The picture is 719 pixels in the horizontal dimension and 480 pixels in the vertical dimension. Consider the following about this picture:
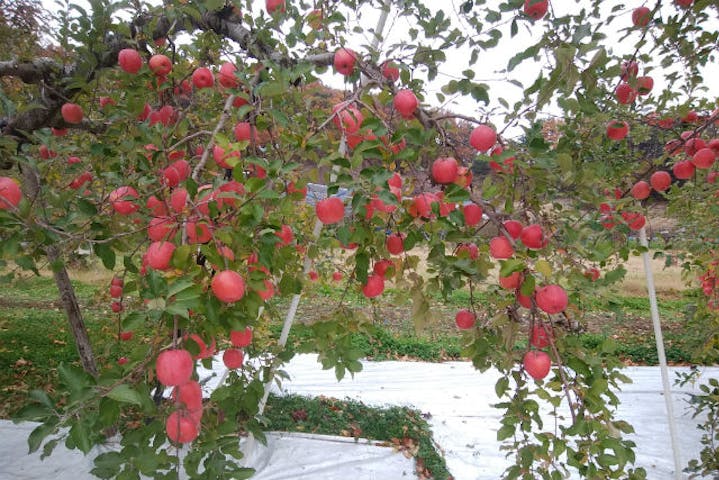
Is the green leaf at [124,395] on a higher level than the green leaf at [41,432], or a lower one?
higher

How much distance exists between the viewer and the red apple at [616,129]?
170cm

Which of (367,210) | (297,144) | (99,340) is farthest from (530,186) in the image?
(99,340)

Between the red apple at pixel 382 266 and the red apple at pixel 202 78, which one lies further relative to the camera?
the red apple at pixel 202 78

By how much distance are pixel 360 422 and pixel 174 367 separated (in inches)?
121

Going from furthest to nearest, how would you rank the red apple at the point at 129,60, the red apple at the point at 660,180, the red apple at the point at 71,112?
the red apple at the point at 660,180, the red apple at the point at 71,112, the red apple at the point at 129,60

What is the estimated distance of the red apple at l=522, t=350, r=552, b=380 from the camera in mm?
1104

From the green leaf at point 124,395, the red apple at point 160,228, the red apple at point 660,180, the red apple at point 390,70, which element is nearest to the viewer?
the green leaf at point 124,395

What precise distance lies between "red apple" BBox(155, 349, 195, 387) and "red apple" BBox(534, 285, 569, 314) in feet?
2.45

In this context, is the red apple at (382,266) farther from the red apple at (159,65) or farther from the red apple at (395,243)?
the red apple at (159,65)

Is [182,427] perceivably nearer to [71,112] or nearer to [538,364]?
[538,364]

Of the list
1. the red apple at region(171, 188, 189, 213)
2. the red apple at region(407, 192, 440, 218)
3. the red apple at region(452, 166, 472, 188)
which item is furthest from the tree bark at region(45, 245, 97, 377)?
the red apple at region(452, 166, 472, 188)

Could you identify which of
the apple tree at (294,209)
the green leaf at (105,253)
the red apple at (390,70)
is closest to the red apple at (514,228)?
the apple tree at (294,209)

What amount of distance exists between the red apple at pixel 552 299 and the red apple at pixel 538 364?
0.17m

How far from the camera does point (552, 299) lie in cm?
101
